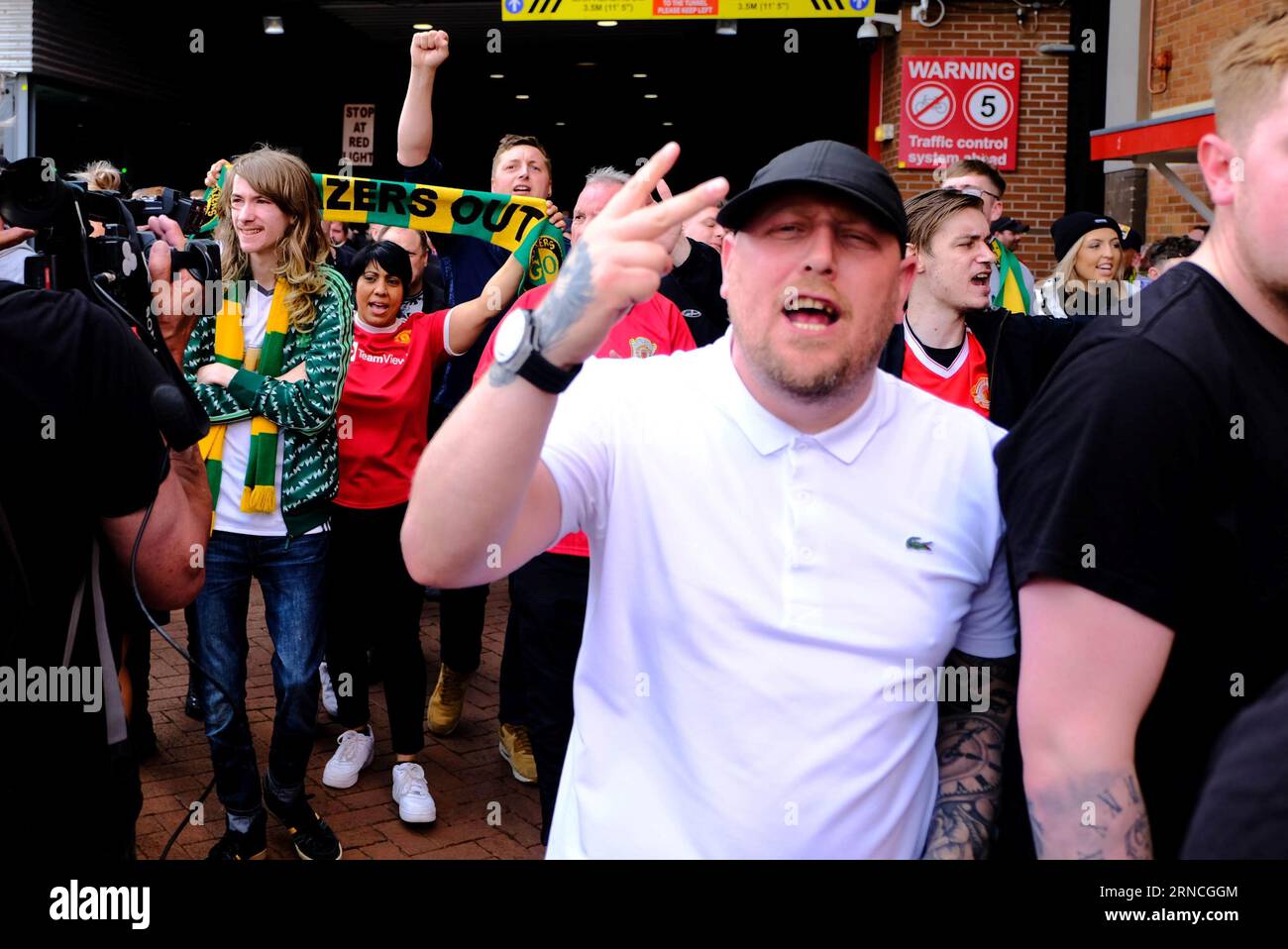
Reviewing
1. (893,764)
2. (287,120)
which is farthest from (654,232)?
(287,120)

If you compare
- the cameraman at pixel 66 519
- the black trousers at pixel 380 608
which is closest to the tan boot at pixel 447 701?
the black trousers at pixel 380 608

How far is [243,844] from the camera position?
4.04 meters

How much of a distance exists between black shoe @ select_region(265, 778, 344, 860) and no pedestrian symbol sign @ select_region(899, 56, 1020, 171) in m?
9.86

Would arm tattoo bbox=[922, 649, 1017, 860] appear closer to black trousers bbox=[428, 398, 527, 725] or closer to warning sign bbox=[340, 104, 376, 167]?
black trousers bbox=[428, 398, 527, 725]

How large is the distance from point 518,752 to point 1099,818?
361 centimetres

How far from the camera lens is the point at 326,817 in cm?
461

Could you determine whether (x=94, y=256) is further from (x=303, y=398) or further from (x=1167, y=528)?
(x=1167, y=528)

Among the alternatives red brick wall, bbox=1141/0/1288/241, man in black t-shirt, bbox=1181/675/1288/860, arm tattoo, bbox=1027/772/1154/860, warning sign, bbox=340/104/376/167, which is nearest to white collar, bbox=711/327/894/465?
arm tattoo, bbox=1027/772/1154/860

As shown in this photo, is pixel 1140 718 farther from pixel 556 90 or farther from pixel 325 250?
pixel 556 90

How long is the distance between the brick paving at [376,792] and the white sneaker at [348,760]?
0.04m

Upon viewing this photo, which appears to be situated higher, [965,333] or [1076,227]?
[1076,227]

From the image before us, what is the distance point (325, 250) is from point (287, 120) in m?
16.4

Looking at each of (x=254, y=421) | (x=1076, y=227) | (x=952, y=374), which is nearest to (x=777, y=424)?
(x=952, y=374)

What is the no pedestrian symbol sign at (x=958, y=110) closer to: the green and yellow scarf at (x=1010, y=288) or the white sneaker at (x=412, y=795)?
the green and yellow scarf at (x=1010, y=288)
